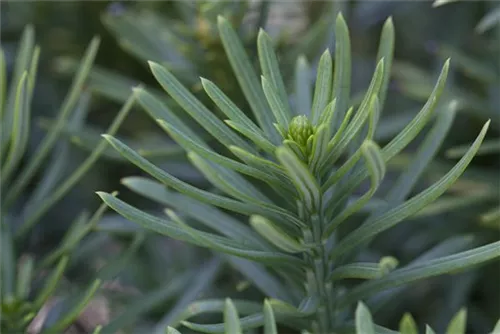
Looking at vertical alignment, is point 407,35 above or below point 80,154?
above

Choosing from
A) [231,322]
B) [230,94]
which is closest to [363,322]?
[231,322]

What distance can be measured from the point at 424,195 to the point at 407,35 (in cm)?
33

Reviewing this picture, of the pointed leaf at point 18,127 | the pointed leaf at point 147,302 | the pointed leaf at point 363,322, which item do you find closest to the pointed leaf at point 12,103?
the pointed leaf at point 18,127

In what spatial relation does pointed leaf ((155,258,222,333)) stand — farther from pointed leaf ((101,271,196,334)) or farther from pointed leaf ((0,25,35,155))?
pointed leaf ((0,25,35,155))

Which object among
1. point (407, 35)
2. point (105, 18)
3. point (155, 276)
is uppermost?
point (407, 35)

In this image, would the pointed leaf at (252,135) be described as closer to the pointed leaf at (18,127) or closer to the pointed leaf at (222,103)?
the pointed leaf at (222,103)

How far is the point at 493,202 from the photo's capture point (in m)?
0.47

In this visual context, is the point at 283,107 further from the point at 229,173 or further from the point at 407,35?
Result: the point at 407,35

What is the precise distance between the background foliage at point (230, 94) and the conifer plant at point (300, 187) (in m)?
0.06

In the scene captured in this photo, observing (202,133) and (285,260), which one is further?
(202,133)

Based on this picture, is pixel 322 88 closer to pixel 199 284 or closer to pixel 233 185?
pixel 233 185

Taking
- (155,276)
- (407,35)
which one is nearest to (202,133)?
(155,276)

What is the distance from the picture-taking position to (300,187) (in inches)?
10.7

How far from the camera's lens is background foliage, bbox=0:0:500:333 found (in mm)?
449
